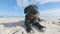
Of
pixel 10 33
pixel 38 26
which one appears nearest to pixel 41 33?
pixel 38 26

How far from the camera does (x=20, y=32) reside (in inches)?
219

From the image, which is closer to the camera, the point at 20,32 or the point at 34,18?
the point at 20,32

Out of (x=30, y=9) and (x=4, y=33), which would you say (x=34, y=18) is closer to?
(x=30, y=9)

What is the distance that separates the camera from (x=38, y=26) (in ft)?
22.3

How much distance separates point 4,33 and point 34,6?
209 cm

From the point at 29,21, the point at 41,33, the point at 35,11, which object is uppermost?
the point at 35,11

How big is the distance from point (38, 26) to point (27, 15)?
722 mm

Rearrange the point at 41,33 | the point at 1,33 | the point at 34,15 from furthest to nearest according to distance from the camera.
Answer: the point at 34,15 → the point at 41,33 → the point at 1,33

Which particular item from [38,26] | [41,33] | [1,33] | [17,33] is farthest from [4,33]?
[38,26]

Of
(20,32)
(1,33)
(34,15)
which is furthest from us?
(34,15)

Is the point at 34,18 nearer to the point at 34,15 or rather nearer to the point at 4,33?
the point at 34,15

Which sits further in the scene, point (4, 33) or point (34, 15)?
point (34, 15)

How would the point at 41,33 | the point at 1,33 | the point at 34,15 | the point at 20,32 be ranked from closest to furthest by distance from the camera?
the point at 1,33 → the point at 20,32 → the point at 41,33 → the point at 34,15

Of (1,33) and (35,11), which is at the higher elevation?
(35,11)
